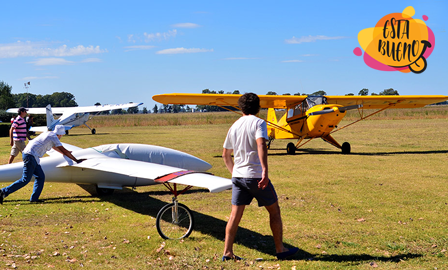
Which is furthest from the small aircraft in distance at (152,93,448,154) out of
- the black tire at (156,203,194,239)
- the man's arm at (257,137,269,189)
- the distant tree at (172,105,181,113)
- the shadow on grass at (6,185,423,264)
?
the distant tree at (172,105,181,113)

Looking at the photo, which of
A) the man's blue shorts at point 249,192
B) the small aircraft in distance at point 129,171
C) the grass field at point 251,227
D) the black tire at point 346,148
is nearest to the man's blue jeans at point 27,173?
the small aircraft in distance at point 129,171

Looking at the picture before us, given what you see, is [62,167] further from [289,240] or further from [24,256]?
[289,240]

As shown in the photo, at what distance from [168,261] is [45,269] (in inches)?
56.0

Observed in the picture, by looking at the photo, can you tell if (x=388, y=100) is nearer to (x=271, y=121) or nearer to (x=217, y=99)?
(x=271, y=121)

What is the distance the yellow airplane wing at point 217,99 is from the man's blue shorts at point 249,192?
1162 centimetres

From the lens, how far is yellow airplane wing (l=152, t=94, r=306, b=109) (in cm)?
1636

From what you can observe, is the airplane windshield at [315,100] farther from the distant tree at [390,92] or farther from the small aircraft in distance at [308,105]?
the distant tree at [390,92]

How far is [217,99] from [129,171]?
10429mm

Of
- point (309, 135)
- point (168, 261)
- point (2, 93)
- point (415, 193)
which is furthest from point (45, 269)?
point (2, 93)

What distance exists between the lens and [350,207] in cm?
764

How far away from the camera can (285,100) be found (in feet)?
60.7

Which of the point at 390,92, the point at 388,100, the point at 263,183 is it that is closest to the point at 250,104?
the point at 263,183

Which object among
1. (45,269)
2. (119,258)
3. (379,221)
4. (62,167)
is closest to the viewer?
(45,269)

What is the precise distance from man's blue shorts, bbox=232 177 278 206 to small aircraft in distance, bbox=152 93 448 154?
11.6m
